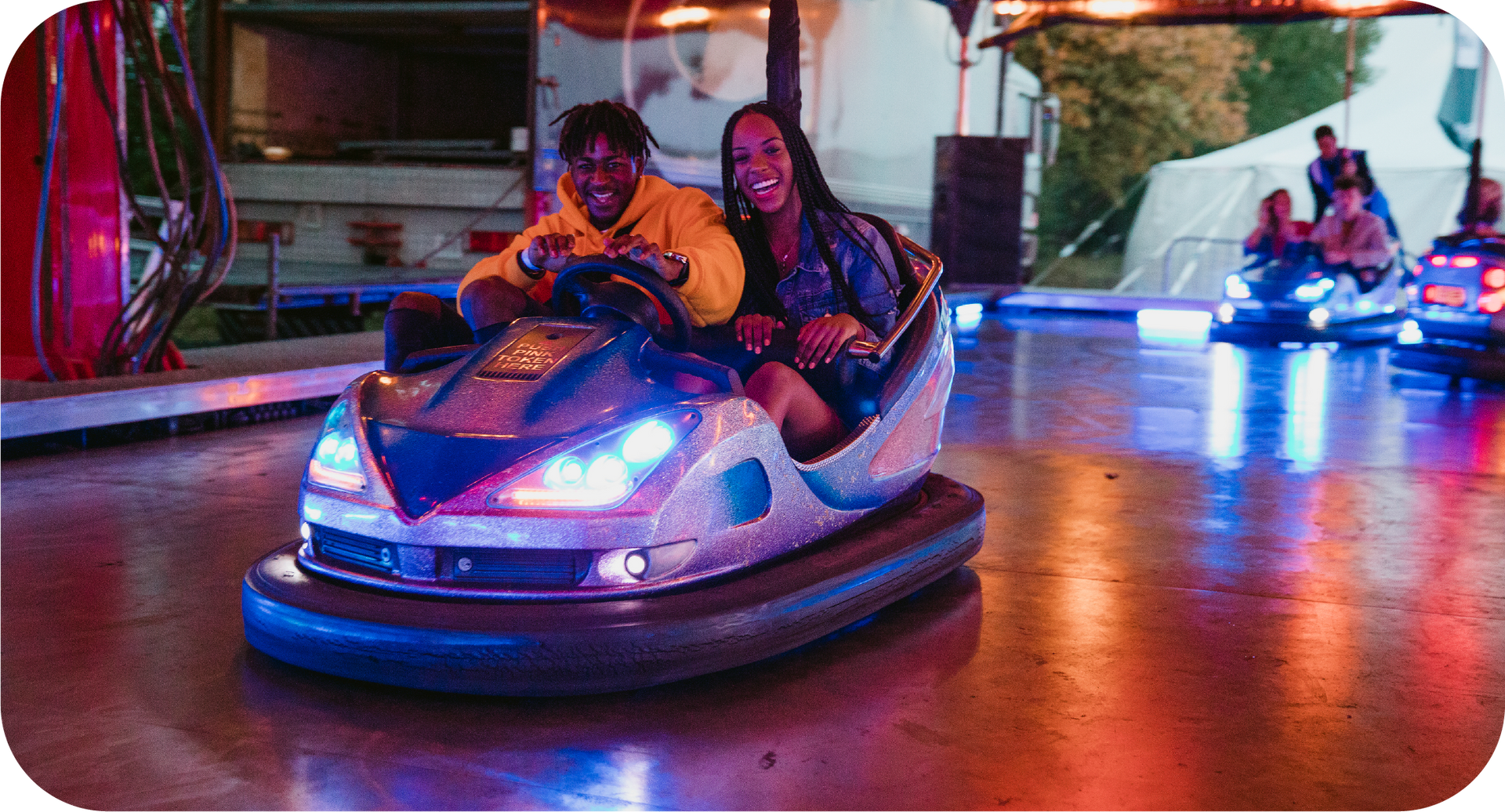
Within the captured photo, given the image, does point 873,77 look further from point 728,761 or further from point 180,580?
point 728,761

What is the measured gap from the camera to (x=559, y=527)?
203 centimetres

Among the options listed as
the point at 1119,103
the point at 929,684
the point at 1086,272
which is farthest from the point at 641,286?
the point at 1119,103

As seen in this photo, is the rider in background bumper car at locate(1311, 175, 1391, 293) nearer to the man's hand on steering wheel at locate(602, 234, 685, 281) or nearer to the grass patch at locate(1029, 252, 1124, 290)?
the man's hand on steering wheel at locate(602, 234, 685, 281)

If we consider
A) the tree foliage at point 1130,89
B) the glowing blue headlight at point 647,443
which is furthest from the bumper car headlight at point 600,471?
the tree foliage at point 1130,89

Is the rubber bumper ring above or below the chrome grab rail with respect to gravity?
below

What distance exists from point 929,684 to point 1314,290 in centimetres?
787

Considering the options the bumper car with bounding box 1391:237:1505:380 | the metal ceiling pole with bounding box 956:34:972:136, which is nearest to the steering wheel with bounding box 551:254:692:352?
the bumper car with bounding box 1391:237:1505:380

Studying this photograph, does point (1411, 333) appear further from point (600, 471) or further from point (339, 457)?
point (339, 457)

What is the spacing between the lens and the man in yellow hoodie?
2.54 meters

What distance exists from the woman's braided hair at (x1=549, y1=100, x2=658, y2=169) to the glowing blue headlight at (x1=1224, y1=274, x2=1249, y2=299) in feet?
25.0

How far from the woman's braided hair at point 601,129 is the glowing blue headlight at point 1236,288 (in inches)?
300

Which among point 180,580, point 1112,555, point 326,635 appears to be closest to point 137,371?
point 180,580

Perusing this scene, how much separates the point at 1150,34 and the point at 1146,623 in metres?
23.7

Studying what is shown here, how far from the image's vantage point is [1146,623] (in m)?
2.58
